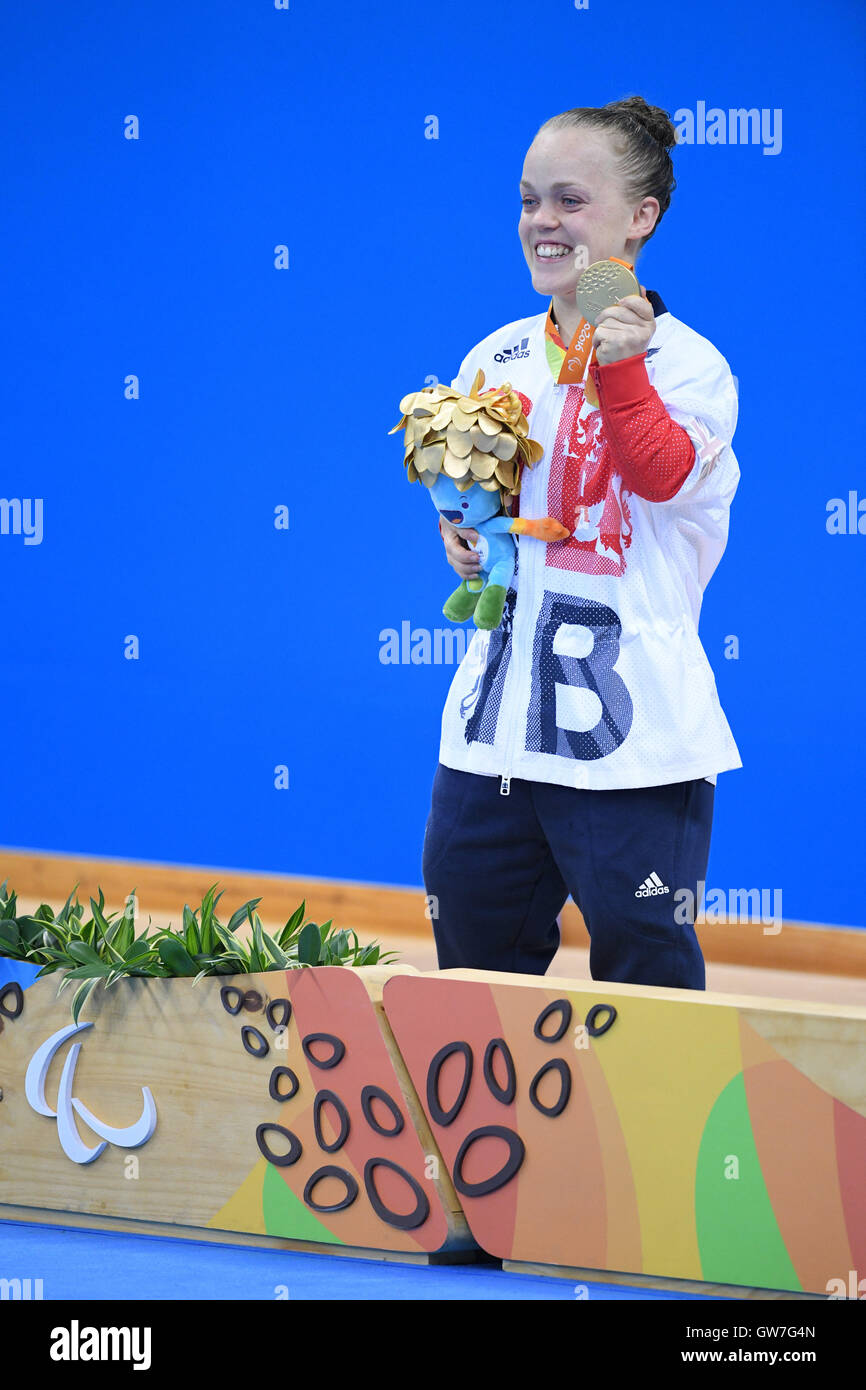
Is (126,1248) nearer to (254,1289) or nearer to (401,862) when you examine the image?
(254,1289)

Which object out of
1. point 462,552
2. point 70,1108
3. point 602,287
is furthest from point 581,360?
point 70,1108

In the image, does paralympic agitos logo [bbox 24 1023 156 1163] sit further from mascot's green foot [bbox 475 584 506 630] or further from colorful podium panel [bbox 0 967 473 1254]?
mascot's green foot [bbox 475 584 506 630]

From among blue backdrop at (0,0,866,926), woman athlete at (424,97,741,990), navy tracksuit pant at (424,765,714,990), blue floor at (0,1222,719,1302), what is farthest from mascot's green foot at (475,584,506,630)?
blue backdrop at (0,0,866,926)

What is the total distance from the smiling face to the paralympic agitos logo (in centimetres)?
108

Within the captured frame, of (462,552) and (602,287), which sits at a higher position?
(602,287)

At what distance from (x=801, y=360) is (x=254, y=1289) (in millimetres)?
3006

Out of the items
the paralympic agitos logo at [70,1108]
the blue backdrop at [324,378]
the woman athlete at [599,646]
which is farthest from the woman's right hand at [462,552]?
the blue backdrop at [324,378]

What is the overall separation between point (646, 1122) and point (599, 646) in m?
0.58

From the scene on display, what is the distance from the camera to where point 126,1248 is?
1847mm

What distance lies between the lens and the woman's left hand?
1.86 m

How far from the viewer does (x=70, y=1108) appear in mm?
2020

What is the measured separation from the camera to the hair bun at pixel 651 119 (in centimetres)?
203

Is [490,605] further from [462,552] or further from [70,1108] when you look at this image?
[70,1108]
